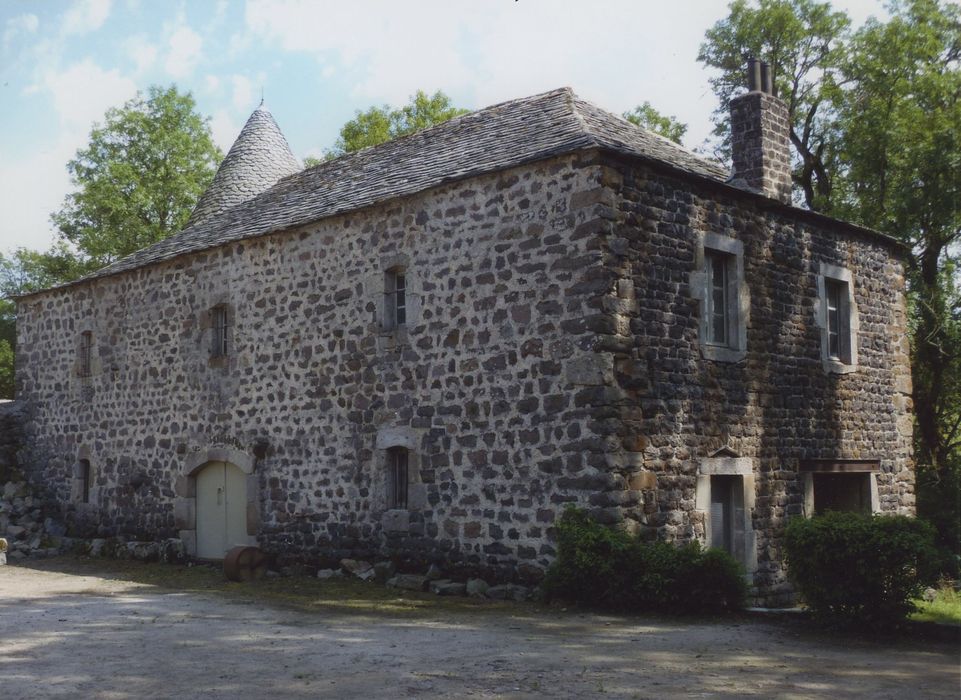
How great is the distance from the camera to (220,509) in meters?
15.7

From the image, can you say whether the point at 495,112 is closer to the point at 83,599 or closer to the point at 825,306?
the point at 825,306

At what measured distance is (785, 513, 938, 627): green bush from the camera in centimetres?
876

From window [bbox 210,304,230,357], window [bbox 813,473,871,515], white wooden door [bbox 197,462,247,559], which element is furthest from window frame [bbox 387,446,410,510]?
window [bbox 813,473,871,515]

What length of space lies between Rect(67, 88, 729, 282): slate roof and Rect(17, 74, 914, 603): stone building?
80 millimetres

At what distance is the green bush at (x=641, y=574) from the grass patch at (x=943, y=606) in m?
1.90

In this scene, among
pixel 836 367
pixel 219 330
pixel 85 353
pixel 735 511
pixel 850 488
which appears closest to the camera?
pixel 735 511

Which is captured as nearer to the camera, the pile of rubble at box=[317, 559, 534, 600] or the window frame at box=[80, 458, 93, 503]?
the pile of rubble at box=[317, 559, 534, 600]

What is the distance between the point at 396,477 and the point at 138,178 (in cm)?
2351

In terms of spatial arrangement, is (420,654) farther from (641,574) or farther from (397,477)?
(397,477)

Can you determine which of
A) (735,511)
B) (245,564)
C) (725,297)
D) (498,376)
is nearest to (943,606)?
(735,511)

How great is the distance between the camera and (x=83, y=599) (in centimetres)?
1148

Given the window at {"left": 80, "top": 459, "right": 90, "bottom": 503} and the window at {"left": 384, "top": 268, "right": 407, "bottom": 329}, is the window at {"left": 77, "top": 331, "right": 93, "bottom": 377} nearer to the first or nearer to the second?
the window at {"left": 80, "top": 459, "right": 90, "bottom": 503}

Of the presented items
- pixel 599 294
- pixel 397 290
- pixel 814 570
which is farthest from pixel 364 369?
pixel 814 570

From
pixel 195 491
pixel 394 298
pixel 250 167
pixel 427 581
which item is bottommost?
pixel 427 581
